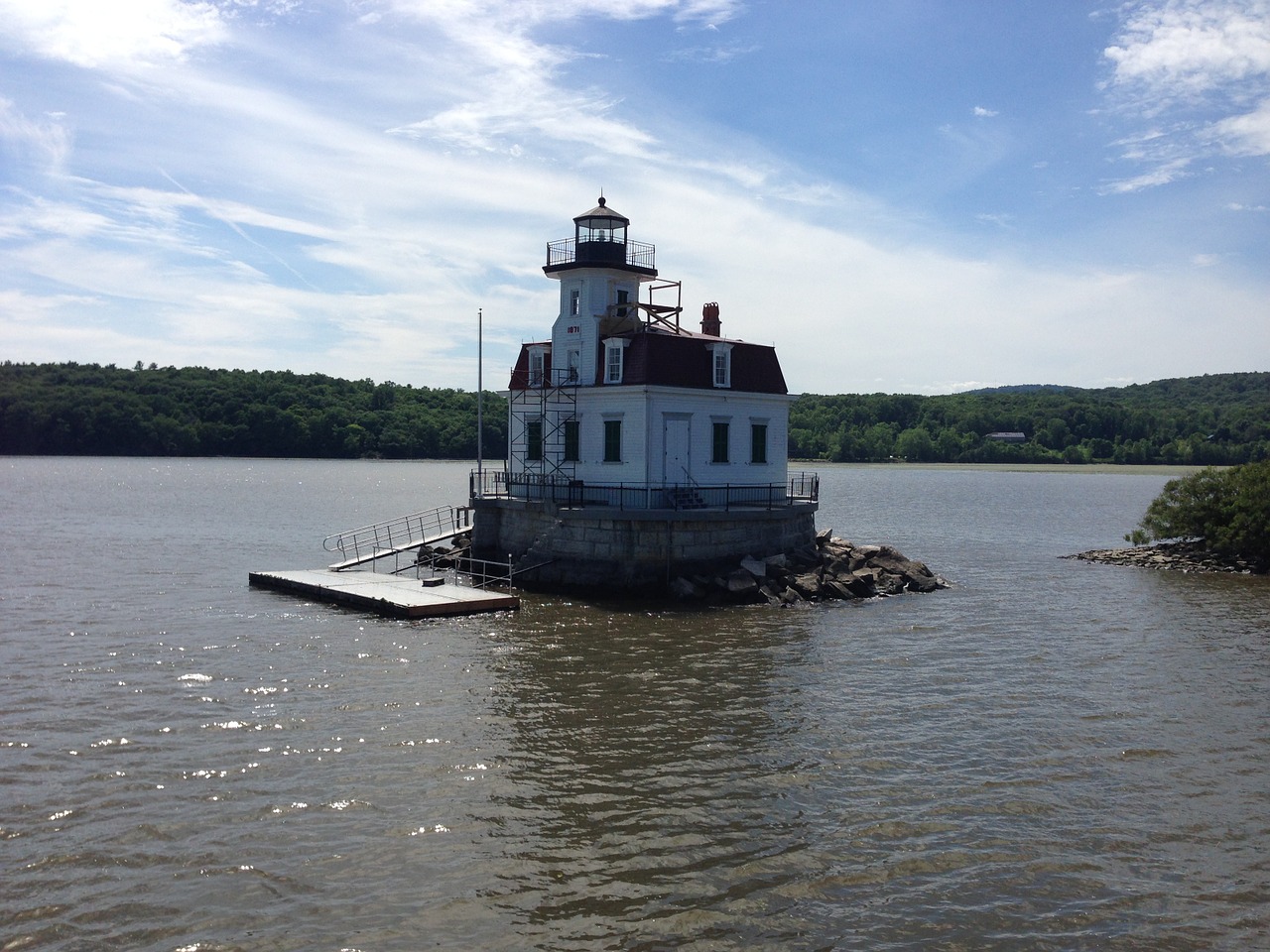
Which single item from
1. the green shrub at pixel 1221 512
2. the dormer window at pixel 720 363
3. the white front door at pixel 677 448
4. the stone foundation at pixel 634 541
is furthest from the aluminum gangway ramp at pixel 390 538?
the green shrub at pixel 1221 512

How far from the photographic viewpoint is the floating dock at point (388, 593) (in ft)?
88.8

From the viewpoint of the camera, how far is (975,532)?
182 ft

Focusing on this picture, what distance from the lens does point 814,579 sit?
30688 millimetres

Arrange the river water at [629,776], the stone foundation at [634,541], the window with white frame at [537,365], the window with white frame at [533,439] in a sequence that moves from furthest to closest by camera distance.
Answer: the window with white frame at [537,365], the window with white frame at [533,439], the stone foundation at [634,541], the river water at [629,776]

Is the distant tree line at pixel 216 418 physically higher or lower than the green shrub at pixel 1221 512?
higher

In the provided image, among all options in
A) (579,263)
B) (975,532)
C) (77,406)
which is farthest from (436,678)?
(77,406)

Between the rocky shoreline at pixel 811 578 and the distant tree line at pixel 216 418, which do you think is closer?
the rocky shoreline at pixel 811 578

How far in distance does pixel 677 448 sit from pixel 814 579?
5813mm

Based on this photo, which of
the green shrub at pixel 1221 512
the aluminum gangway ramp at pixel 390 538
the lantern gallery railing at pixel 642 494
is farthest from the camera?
the green shrub at pixel 1221 512

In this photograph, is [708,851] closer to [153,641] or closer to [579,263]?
[153,641]

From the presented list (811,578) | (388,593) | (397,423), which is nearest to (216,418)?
(397,423)

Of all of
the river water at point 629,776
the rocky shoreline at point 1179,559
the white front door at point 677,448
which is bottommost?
the river water at point 629,776

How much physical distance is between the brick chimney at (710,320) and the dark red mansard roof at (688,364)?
1147 millimetres

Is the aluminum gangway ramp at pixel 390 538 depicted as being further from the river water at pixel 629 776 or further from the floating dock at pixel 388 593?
the river water at pixel 629 776
